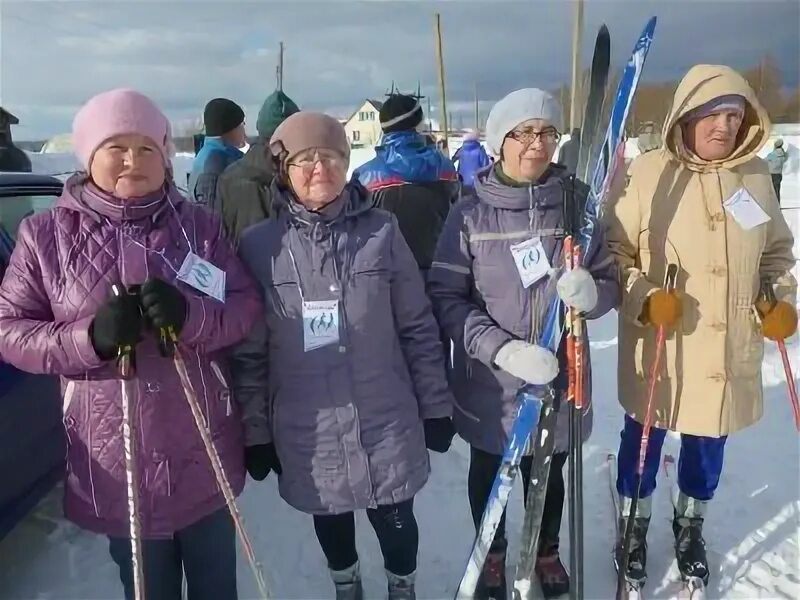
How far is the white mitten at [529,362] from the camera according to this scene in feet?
7.24

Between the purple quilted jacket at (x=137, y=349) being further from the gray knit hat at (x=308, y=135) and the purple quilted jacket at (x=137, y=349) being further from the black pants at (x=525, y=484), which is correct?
the black pants at (x=525, y=484)

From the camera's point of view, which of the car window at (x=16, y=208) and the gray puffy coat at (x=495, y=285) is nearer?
the gray puffy coat at (x=495, y=285)

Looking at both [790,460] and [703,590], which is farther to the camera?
[790,460]

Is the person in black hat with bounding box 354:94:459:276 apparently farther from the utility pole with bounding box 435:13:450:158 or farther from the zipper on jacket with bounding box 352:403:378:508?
the utility pole with bounding box 435:13:450:158

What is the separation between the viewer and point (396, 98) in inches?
168

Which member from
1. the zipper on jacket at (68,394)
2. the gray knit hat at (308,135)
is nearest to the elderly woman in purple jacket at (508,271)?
the gray knit hat at (308,135)

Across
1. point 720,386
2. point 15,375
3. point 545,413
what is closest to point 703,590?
point 720,386

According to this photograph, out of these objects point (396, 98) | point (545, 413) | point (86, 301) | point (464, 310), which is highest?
point (396, 98)

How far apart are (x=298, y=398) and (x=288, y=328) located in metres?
0.22

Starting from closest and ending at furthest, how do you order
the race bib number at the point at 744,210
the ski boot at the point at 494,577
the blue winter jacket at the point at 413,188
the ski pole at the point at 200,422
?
the ski pole at the point at 200,422
the race bib number at the point at 744,210
the ski boot at the point at 494,577
the blue winter jacket at the point at 413,188

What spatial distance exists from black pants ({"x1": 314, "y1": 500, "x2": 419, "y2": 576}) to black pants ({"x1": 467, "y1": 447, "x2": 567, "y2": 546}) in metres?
0.34

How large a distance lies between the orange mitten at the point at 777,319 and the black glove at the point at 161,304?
6.60 ft

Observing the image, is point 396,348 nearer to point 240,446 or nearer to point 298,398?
point 298,398

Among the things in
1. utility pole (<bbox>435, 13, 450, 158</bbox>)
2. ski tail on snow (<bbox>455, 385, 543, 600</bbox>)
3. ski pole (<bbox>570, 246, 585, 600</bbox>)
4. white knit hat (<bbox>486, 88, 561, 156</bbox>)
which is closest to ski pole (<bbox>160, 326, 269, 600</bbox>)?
ski tail on snow (<bbox>455, 385, 543, 600</bbox>)
